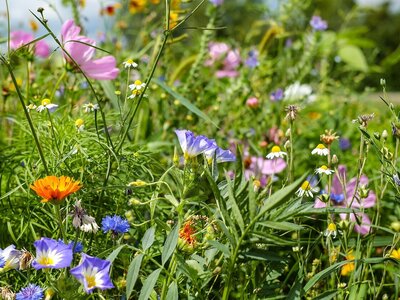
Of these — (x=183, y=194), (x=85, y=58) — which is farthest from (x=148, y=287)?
(x=85, y=58)

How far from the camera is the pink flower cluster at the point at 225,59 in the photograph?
80.7 inches

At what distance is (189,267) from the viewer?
2.39ft

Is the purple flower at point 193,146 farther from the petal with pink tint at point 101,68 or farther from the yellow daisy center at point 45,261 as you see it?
the petal with pink tint at point 101,68

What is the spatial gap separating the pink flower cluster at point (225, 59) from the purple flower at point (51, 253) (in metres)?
1.39

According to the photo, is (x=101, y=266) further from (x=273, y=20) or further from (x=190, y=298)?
(x=273, y=20)

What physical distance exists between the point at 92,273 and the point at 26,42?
97cm

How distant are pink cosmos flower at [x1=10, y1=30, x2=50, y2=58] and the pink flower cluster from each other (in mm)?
532

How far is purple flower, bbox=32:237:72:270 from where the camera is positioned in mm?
689

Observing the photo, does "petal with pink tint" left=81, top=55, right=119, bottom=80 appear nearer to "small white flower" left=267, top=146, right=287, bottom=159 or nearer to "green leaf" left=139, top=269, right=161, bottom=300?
"small white flower" left=267, top=146, right=287, bottom=159

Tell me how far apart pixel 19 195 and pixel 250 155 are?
2.34 feet

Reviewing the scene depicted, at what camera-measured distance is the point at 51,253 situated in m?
0.71

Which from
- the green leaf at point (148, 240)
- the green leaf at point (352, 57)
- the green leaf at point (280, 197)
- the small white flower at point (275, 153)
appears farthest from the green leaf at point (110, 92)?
the green leaf at point (352, 57)

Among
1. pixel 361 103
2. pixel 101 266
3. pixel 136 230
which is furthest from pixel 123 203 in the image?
pixel 361 103

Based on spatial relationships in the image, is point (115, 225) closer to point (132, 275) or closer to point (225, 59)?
point (132, 275)
